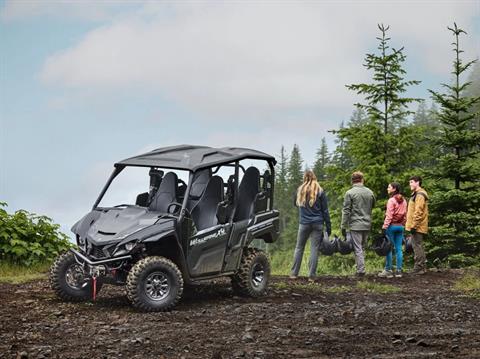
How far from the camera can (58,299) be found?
11.3m

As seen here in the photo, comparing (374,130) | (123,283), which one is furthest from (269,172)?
(374,130)

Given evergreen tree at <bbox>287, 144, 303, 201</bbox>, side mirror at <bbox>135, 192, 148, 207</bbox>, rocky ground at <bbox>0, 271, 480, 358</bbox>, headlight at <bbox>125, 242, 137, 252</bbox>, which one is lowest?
rocky ground at <bbox>0, 271, 480, 358</bbox>

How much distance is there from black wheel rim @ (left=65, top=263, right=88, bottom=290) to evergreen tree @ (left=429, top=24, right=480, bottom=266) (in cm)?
1430

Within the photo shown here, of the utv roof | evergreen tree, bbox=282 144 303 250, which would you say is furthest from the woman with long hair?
evergreen tree, bbox=282 144 303 250

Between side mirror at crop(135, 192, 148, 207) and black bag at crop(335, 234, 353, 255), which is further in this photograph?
black bag at crop(335, 234, 353, 255)

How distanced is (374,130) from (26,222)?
15.0m

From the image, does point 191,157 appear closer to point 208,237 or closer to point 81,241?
point 208,237

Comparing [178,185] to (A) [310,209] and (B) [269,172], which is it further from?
(A) [310,209]

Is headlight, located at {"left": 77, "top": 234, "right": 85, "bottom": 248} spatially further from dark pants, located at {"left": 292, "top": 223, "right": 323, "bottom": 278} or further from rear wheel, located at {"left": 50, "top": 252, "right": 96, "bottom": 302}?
dark pants, located at {"left": 292, "top": 223, "right": 323, "bottom": 278}

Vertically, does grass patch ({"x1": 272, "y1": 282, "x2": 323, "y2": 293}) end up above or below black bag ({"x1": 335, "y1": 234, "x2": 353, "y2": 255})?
below

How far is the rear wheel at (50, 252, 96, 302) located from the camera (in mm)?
11039

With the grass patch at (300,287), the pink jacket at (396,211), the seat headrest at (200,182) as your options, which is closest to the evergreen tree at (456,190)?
the pink jacket at (396,211)

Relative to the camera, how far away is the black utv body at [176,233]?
1023 cm

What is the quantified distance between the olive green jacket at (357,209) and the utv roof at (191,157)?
11.2 ft
